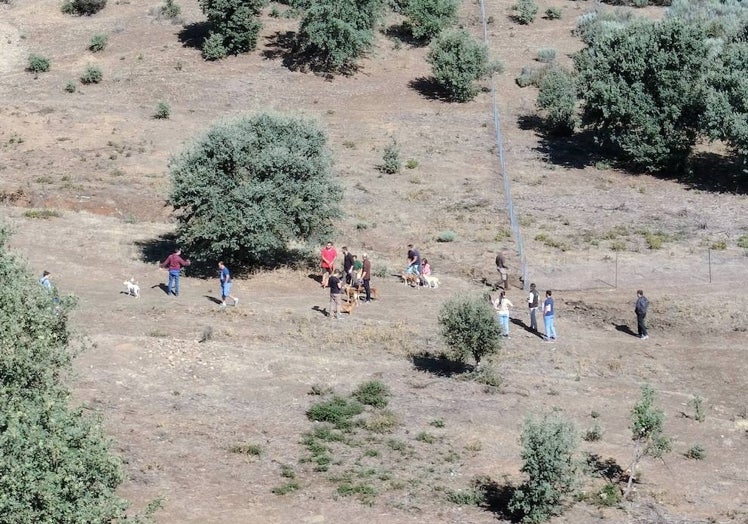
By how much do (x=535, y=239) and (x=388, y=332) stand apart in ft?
34.7

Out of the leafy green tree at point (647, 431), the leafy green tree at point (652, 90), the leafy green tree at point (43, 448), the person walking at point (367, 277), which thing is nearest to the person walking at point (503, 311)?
the person walking at point (367, 277)

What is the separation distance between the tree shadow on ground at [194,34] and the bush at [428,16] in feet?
34.0

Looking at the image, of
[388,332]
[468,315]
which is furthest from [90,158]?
[468,315]

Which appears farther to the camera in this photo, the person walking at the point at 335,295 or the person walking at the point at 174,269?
the person walking at the point at 174,269

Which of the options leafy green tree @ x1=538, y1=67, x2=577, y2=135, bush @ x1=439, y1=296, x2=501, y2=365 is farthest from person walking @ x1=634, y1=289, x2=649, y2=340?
leafy green tree @ x1=538, y1=67, x2=577, y2=135

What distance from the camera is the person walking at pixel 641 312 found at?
27562mm

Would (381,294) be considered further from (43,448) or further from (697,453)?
(43,448)

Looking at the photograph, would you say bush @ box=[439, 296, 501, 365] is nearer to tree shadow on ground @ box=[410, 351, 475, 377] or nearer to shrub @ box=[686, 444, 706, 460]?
tree shadow on ground @ box=[410, 351, 475, 377]

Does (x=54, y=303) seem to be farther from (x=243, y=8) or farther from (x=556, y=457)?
(x=243, y=8)

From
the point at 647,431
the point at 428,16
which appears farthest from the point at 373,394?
the point at 428,16

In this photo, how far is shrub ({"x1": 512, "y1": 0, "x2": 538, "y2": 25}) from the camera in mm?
60500

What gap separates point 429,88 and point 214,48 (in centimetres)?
1068

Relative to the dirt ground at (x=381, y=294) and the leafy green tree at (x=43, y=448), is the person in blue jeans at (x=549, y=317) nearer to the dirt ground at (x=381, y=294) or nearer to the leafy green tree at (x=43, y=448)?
the dirt ground at (x=381, y=294)

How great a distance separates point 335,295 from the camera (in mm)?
27672
